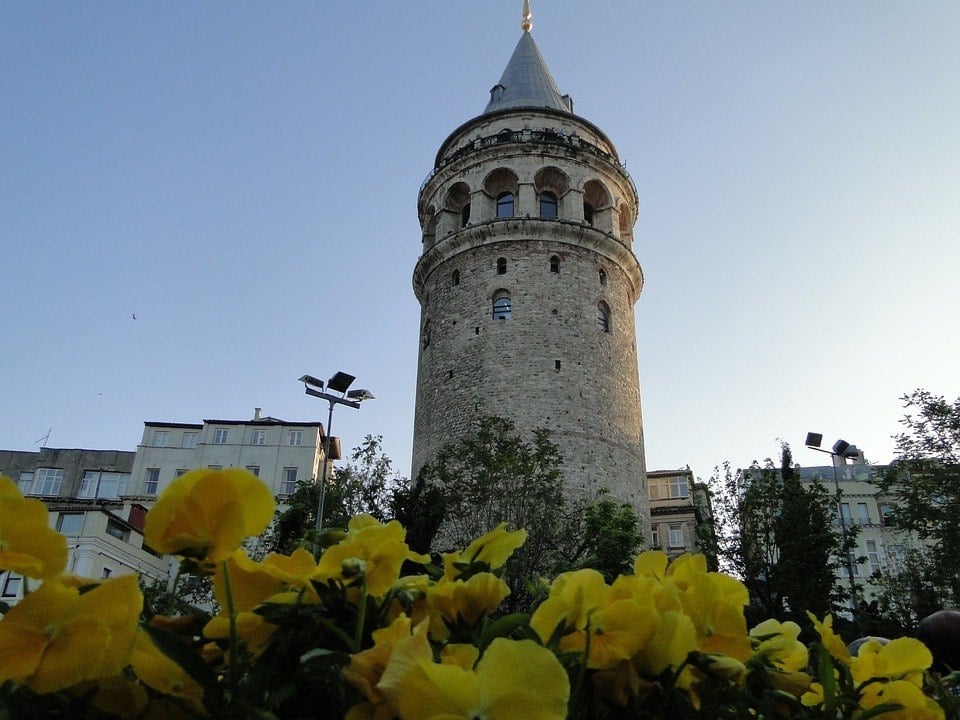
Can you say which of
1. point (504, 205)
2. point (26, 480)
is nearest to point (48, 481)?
point (26, 480)

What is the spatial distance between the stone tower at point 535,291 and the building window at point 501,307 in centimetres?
4

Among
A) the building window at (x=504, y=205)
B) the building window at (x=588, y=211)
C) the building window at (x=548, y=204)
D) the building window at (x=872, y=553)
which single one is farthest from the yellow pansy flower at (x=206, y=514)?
the building window at (x=872, y=553)

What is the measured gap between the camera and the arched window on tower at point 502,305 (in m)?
24.8

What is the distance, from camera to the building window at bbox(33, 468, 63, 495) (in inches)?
1725

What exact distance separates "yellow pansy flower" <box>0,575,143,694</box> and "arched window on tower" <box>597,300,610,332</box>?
80.8 feet

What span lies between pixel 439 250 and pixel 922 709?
2631 centimetres

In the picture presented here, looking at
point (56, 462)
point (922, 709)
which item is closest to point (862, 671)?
point (922, 709)

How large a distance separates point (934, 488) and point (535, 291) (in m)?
12.6

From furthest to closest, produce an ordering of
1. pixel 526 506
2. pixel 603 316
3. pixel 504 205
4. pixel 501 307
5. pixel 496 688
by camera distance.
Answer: pixel 504 205, pixel 603 316, pixel 501 307, pixel 526 506, pixel 496 688

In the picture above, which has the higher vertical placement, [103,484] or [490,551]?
[103,484]

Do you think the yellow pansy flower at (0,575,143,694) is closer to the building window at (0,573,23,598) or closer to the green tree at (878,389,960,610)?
the building window at (0,573,23,598)

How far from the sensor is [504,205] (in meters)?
27.6

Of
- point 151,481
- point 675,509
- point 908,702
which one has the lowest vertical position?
point 908,702

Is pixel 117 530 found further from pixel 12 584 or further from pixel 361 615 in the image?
pixel 361 615
